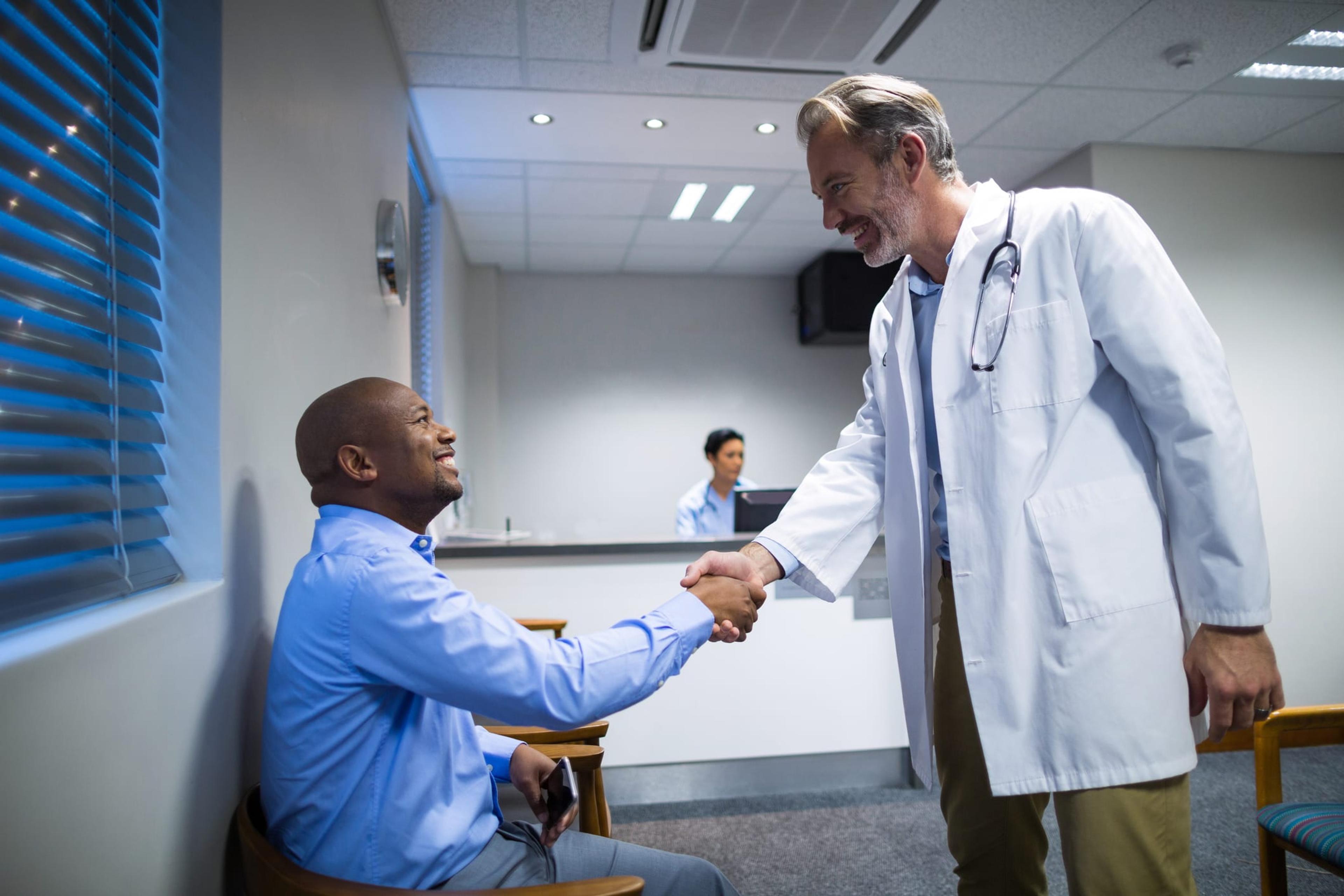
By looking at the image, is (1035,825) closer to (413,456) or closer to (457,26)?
(413,456)

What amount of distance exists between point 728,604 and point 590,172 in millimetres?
3357

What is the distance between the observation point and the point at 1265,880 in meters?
1.66

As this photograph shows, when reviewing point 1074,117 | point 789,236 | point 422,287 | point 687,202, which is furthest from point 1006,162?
point 422,287

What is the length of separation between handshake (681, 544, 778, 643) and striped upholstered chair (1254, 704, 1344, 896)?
3.54ft

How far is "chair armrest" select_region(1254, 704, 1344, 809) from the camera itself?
167cm

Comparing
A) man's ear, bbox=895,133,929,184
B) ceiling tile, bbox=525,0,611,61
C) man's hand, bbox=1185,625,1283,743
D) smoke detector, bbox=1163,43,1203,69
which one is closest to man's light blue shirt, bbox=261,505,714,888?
man's hand, bbox=1185,625,1283,743

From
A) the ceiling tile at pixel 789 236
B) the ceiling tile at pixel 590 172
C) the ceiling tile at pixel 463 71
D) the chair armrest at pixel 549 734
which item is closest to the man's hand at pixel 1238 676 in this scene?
the chair armrest at pixel 549 734

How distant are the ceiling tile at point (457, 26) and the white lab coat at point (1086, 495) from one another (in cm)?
210

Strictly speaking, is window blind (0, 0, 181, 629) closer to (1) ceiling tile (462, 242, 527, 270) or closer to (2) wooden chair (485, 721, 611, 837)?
(2) wooden chair (485, 721, 611, 837)

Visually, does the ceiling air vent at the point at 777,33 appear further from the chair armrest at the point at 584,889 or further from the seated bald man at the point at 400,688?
the chair armrest at the point at 584,889

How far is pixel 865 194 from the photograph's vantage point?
1432mm

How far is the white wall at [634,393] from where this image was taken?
632cm

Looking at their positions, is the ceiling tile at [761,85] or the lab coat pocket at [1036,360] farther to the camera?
the ceiling tile at [761,85]

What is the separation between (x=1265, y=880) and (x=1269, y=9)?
276cm
